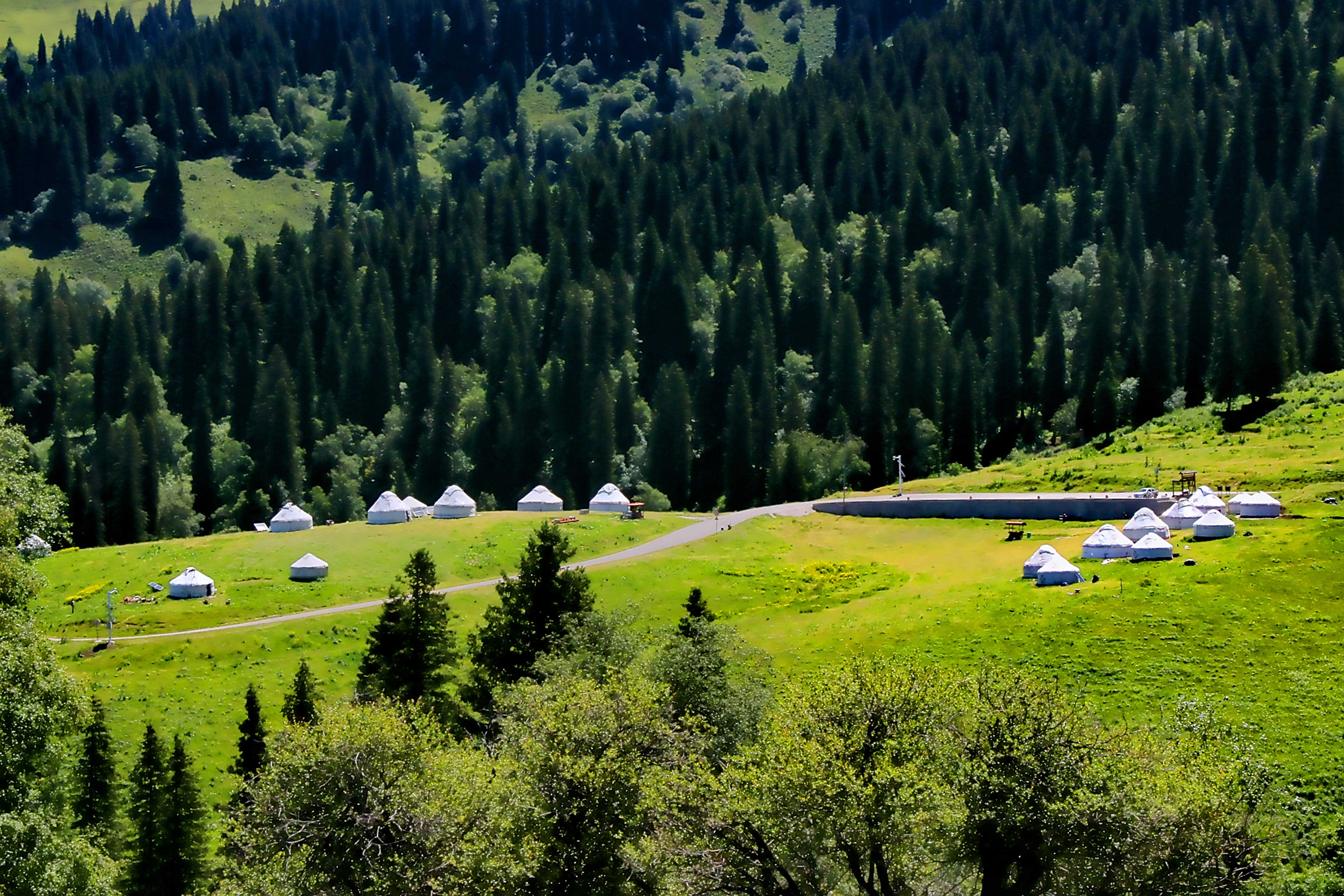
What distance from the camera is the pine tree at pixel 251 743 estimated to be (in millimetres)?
79750

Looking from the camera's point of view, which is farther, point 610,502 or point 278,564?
point 610,502

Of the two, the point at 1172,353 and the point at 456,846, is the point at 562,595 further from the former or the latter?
the point at 1172,353

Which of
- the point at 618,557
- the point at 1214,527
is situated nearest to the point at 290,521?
the point at 618,557

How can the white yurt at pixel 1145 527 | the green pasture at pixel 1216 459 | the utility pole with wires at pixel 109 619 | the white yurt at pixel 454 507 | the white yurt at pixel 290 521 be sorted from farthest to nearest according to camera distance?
the white yurt at pixel 454 507, the white yurt at pixel 290 521, the green pasture at pixel 1216 459, the white yurt at pixel 1145 527, the utility pole with wires at pixel 109 619

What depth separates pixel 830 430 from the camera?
174750mm

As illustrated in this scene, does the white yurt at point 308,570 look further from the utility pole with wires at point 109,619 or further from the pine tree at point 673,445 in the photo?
the pine tree at point 673,445

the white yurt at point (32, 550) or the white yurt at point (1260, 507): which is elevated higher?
the white yurt at point (32, 550)

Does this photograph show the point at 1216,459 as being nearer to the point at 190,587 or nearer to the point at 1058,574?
the point at 1058,574

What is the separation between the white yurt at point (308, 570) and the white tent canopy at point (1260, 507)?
204 ft

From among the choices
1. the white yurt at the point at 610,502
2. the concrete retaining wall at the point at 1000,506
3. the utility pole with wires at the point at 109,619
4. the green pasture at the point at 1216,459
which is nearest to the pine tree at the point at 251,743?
the utility pole with wires at the point at 109,619

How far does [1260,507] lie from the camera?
101812mm

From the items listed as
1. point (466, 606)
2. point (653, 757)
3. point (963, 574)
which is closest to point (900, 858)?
point (653, 757)

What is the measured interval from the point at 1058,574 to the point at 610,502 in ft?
178

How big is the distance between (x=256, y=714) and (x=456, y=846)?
30.1m
